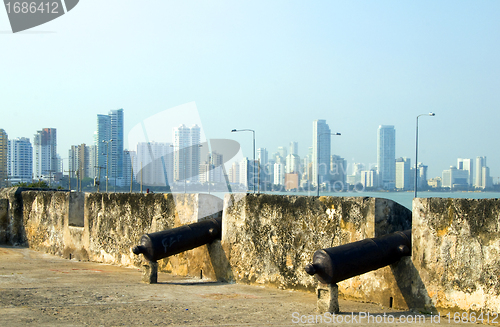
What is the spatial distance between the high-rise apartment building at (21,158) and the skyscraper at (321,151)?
190 ft

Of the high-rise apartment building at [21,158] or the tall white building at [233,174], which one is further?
the high-rise apartment building at [21,158]

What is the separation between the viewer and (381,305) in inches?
206

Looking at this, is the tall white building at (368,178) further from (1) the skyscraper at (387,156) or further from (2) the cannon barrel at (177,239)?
(2) the cannon barrel at (177,239)

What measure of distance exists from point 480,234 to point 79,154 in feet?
291

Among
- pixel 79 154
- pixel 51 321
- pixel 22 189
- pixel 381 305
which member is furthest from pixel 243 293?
pixel 79 154

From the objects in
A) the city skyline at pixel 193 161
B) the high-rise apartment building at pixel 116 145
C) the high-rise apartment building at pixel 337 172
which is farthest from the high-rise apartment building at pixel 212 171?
the high-rise apartment building at pixel 116 145

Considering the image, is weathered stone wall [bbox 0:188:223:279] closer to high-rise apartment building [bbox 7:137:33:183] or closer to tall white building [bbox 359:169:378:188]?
tall white building [bbox 359:169:378:188]

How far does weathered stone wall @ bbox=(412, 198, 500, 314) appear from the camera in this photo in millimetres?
4512

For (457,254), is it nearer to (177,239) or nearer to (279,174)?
(177,239)

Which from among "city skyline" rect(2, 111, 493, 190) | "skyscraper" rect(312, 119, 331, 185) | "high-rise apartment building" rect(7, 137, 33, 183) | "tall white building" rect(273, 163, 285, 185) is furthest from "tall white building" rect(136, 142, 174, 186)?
"high-rise apartment building" rect(7, 137, 33, 183)

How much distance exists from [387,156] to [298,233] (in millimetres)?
56706

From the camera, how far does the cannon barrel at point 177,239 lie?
6547 millimetres

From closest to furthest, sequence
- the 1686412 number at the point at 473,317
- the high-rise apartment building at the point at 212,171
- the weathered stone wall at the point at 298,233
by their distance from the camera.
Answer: the 1686412 number at the point at 473,317 → the weathered stone wall at the point at 298,233 → the high-rise apartment building at the point at 212,171

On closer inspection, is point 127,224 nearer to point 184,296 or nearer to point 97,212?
point 97,212
